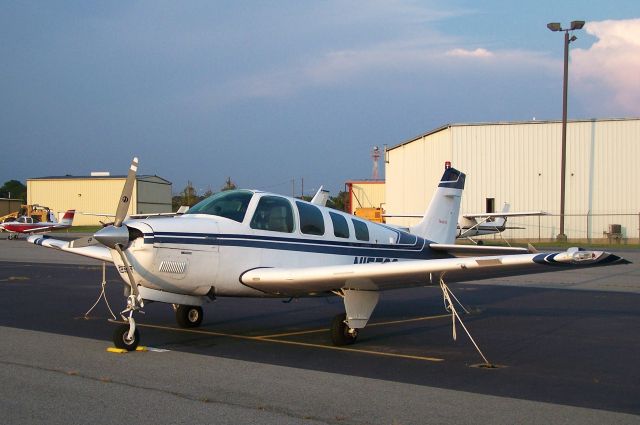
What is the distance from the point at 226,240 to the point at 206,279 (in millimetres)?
585

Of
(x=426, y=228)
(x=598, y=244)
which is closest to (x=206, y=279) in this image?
(x=426, y=228)

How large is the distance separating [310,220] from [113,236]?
3.18 meters

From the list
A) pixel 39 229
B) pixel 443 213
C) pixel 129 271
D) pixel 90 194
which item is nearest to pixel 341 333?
pixel 129 271

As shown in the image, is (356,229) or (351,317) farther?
(356,229)

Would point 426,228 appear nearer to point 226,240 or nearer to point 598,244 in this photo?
point 226,240

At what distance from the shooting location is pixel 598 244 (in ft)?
142

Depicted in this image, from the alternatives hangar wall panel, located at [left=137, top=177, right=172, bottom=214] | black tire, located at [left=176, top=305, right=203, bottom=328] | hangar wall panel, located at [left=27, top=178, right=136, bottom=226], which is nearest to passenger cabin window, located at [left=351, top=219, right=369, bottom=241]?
black tire, located at [left=176, top=305, right=203, bottom=328]

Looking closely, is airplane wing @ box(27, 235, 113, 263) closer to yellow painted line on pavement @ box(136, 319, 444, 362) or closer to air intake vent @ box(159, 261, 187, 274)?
yellow painted line on pavement @ box(136, 319, 444, 362)

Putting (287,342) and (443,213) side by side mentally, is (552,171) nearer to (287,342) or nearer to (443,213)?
(443,213)

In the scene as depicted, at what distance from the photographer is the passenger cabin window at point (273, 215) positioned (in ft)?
31.7

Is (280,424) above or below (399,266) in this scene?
below

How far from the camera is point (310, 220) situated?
33.8 feet

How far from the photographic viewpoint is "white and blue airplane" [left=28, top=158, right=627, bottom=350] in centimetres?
833

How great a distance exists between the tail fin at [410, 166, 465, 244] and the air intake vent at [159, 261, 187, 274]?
5821 mm
